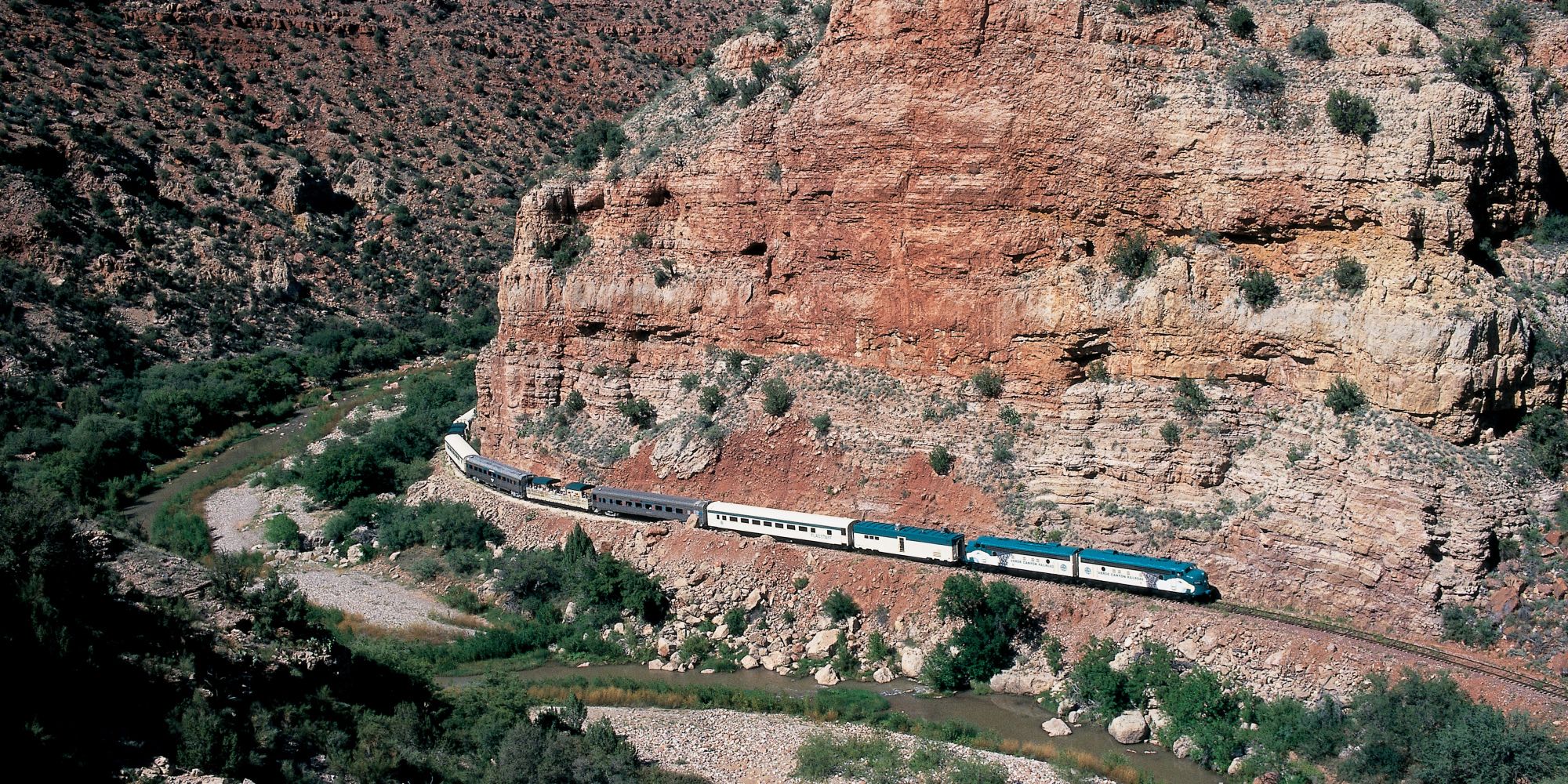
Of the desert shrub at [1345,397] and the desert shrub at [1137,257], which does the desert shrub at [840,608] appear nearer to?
the desert shrub at [1137,257]

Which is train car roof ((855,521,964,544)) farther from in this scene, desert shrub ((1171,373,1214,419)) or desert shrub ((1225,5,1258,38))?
desert shrub ((1225,5,1258,38))

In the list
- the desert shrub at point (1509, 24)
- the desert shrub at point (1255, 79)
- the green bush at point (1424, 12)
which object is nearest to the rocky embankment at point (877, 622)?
the desert shrub at point (1255, 79)

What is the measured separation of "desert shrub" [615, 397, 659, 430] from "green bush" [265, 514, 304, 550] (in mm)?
10331

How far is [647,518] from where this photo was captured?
30.0 m

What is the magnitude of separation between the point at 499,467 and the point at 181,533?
31.3ft

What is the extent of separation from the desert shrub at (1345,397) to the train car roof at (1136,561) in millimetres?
4271

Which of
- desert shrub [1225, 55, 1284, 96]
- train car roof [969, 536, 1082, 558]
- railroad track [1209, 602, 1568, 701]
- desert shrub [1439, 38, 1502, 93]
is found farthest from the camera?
desert shrub [1225, 55, 1284, 96]

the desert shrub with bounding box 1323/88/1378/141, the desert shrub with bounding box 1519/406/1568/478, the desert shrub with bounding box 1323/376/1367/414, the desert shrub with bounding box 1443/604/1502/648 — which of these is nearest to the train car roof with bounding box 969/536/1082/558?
the desert shrub with bounding box 1323/376/1367/414

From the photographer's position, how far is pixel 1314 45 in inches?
997

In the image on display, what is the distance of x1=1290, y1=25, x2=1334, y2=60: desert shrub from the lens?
25.3 meters

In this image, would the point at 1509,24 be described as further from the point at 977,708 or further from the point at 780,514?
the point at 780,514

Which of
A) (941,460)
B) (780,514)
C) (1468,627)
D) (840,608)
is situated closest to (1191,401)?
(941,460)

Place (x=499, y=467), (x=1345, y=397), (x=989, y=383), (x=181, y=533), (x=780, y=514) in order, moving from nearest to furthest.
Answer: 1. (x=1345, y=397)
2. (x=989, y=383)
3. (x=780, y=514)
4. (x=499, y=467)
5. (x=181, y=533)

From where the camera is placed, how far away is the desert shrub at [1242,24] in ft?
86.4
